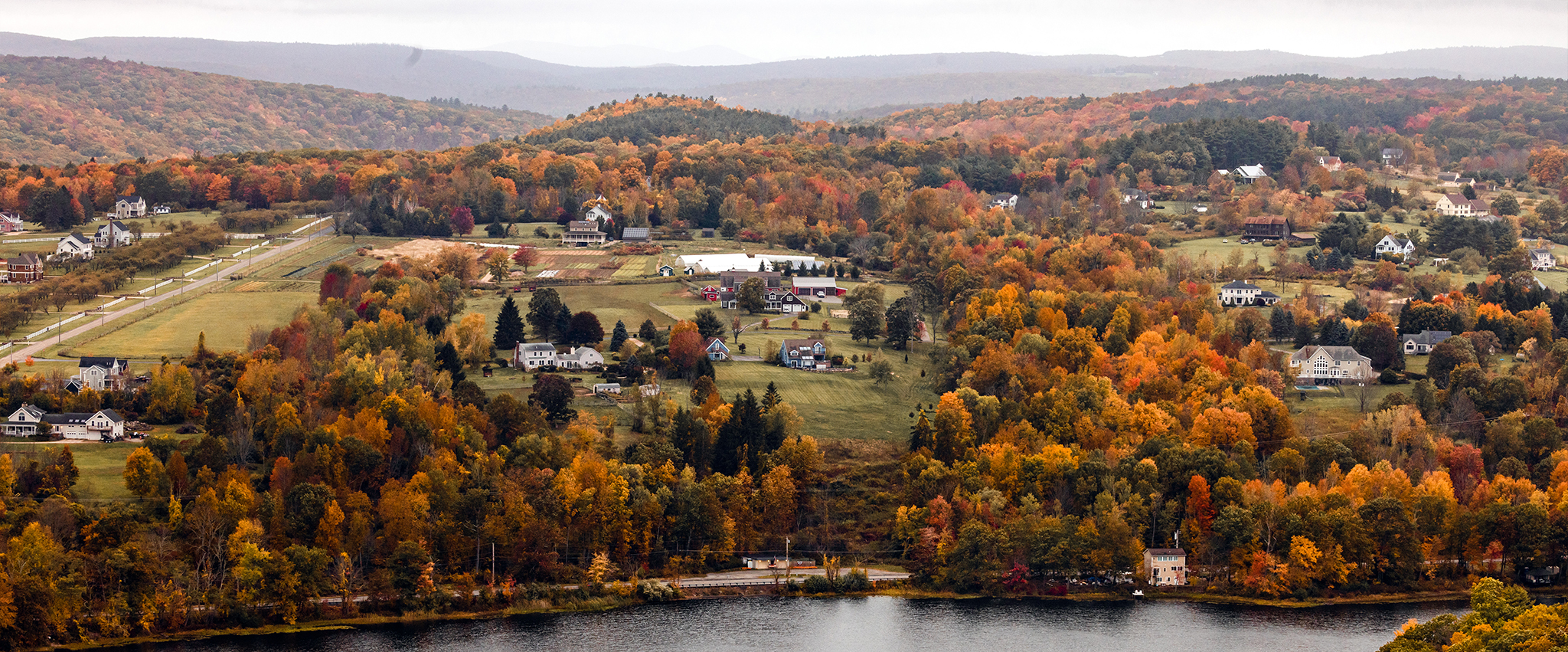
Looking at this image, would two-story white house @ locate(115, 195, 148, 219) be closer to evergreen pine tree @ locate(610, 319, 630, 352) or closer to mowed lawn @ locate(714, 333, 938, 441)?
evergreen pine tree @ locate(610, 319, 630, 352)

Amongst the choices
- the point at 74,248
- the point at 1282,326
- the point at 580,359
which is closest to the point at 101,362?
the point at 580,359

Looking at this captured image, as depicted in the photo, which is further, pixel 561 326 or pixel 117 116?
pixel 117 116

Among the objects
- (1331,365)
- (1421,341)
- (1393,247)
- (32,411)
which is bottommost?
(32,411)

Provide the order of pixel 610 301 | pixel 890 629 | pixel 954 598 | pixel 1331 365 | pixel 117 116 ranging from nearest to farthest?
1. pixel 890 629
2. pixel 954 598
3. pixel 1331 365
4. pixel 610 301
5. pixel 117 116

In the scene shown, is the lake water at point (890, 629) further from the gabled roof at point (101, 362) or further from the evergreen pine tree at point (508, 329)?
the evergreen pine tree at point (508, 329)

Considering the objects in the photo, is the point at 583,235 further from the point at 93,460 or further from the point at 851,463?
the point at 93,460

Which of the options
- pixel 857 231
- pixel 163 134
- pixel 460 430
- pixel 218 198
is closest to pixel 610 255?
pixel 857 231

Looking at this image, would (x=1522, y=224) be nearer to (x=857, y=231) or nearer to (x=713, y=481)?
(x=857, y=231)

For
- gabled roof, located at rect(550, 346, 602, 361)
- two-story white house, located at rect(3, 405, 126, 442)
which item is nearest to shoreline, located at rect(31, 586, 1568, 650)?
two-story white house, located at rect(3, 405, 126, 442)
